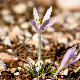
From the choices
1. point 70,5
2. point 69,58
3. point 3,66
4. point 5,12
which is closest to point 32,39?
point 3,66

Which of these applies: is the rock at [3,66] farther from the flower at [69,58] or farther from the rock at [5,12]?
the rock at [5,12]

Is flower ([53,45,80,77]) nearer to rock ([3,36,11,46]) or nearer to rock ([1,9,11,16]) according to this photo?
rock ([3,36,11,46])

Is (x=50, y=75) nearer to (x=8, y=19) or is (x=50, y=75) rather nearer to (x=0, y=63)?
(x=0, y=63)

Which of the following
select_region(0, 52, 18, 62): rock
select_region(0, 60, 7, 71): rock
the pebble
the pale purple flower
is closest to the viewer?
the pale purple flower

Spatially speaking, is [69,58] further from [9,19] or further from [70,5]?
[70,5]

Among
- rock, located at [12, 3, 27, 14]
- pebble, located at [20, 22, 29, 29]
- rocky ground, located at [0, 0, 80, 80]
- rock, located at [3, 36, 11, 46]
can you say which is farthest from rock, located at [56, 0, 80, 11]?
rock, located at [3, 36, 11, 46]


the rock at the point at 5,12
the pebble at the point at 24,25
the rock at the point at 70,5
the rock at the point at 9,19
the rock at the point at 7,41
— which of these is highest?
the rock at the point at 70,5

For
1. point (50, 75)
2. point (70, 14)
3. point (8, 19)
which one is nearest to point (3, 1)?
point (8, 19)

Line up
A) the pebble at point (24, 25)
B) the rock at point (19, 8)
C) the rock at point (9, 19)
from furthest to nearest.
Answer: the rock at point (19, 8) < the rock at point (9, 19) < the pebble at point (24, 25)

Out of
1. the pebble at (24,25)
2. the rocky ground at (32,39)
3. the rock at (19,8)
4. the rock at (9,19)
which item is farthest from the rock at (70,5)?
the rock at (9,19)
